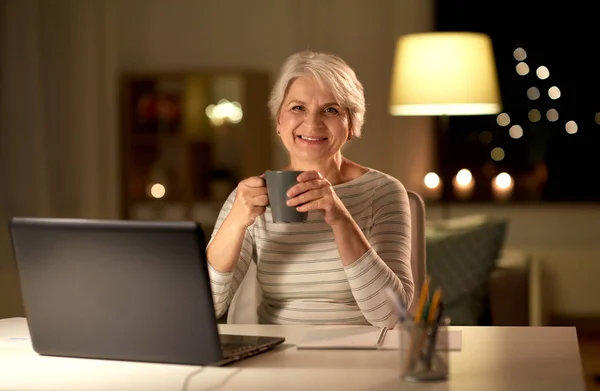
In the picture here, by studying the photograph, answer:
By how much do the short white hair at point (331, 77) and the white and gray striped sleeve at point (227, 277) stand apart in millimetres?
269

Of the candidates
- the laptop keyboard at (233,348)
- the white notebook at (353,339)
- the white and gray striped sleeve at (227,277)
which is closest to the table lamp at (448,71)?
the white and gray striped sleeve at (227,277)

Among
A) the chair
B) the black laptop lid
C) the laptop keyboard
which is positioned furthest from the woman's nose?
the black laptop lid

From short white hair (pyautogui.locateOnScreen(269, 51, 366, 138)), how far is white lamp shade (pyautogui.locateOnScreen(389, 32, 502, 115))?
1966 millimetres

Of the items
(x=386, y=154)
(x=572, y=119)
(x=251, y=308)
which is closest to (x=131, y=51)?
(x=386, y=154)

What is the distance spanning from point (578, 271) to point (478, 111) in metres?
1.54

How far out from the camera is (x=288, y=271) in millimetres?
2082

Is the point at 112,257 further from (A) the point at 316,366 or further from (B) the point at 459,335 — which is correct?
(B) the point at 459,335

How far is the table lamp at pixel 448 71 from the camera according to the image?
13.5 ft

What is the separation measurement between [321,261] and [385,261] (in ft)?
0.46

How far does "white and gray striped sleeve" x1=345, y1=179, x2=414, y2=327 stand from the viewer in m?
1.89

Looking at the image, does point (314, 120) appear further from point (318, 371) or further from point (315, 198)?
point (318, 371)

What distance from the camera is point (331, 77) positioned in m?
2.13

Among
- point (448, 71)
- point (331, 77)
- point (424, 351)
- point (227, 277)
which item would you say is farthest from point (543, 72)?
point (424, 351)

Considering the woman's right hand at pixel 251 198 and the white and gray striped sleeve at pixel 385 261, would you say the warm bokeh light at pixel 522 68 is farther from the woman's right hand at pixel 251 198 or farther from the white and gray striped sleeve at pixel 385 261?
the woman's right hand at pixel 251 198
